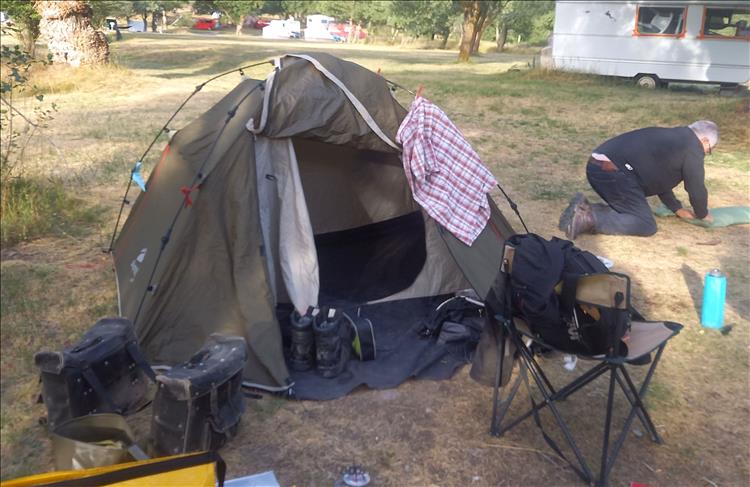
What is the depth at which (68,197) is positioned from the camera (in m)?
6.86

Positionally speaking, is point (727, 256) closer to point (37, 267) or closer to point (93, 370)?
point (93, 370)

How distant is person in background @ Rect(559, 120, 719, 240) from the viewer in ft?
21.1

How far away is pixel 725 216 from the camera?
7.09m

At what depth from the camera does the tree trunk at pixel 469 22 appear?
72.4 ft

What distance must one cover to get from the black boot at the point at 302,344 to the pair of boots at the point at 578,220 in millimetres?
3345

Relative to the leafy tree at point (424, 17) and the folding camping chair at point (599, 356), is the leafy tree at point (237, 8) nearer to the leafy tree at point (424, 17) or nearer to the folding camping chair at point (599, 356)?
the leafy tree at point (424, 17)

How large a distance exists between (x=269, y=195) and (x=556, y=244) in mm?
1961

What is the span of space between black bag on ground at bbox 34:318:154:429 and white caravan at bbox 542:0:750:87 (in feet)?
53.5

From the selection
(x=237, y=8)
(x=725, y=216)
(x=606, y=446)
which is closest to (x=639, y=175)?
(x=725, y=216)

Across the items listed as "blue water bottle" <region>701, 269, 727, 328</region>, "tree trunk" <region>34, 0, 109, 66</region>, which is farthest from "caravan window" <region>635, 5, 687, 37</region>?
"blue water bottle" <region>701, 269, 727, 328</region>

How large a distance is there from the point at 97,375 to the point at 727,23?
17049 millimetres

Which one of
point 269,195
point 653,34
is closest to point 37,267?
point 269,195

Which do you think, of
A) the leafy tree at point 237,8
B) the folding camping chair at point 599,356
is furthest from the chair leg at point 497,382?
the leafy tree at point 237,8

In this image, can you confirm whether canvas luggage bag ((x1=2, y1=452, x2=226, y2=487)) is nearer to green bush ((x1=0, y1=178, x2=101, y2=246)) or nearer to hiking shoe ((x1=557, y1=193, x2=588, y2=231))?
green bush ((x1=0, y1=178, x2=101, y2=246))
